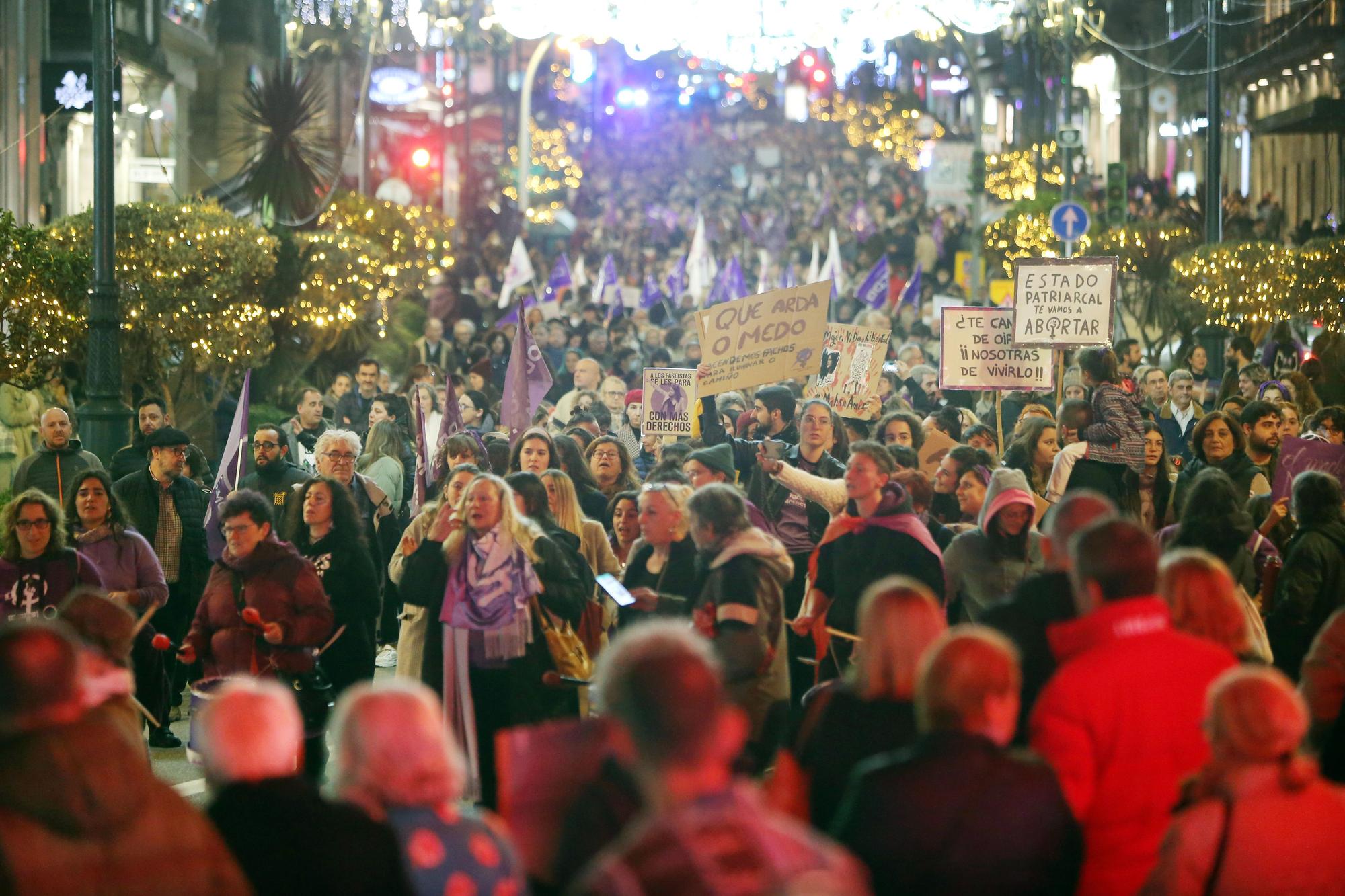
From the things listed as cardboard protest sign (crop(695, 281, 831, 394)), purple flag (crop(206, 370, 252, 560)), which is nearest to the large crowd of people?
purple flag (crop(206, 370, 252, 560))

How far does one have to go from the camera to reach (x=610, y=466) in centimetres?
1176

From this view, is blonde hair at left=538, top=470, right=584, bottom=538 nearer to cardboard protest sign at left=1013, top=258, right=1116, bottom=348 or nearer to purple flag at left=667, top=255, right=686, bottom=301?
cardboard protest sign at left=1013, top=258, right=1116, bottom=348

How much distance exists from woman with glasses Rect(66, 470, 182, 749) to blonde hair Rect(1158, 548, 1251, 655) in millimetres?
5737

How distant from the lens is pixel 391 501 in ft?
43.7

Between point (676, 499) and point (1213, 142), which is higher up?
point (1213, 142)

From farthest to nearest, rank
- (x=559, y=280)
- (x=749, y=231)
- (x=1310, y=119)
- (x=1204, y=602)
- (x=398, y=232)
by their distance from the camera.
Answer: (x=749, y=231), (x=1310, y=119), (x=559, y=280), (x=398, y=232), (x=1204, y=602)

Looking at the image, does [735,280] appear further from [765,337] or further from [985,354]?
[765,337]

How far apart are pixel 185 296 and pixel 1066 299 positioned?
9917 millimetres

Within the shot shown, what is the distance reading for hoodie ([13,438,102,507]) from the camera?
12297 millimetres

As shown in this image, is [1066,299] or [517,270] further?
[517,270]

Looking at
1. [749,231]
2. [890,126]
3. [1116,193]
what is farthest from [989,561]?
[890,126]

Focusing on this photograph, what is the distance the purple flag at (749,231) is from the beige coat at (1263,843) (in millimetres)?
44009

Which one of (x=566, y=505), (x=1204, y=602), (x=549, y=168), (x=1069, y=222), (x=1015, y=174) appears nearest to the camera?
(x=1204, y=602)

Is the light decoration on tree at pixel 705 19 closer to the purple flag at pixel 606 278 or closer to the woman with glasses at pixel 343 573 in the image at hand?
the purple flag at pixel 606 278
